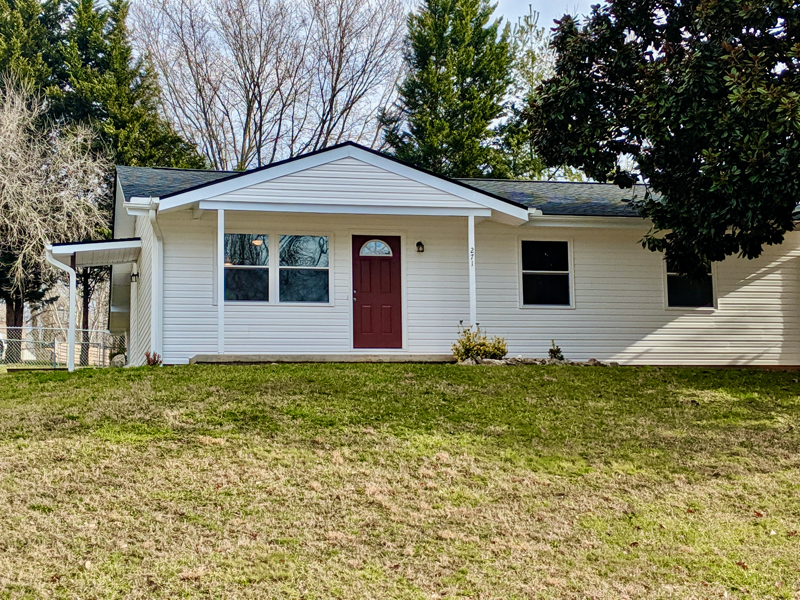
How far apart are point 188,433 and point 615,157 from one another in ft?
25.3

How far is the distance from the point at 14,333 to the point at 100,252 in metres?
9.63

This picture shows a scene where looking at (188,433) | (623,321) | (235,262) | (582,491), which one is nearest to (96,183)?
(235,262)

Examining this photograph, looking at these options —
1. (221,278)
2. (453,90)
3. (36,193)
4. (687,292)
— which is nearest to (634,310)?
(687,292)

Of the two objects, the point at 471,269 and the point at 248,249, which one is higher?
the point at 248,249

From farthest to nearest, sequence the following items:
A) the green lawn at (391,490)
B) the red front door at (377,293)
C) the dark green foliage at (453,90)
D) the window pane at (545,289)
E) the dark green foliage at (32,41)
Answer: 1. the dark green foliage at (453,90)
2. the dark green foliage at (32,41)
3. the window pane at (545,289)
4. the red front door at (377,293)
5. the green lawn at (391,490)

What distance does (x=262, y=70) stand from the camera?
28.6 meters

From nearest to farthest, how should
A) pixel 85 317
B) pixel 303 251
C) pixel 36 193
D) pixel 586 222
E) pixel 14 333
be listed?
pixel 303 251 → pixel 586 222 → pixel 14 333 → pixel 36 193 → pixel 85 317

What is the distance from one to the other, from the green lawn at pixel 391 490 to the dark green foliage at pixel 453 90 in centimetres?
1815

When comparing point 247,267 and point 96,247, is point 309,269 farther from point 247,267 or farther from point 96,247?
point 96,247

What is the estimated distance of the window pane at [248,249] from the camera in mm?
12883

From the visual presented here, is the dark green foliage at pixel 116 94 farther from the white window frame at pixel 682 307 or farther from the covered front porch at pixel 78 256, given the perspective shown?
the white window frame at pixel 682 307

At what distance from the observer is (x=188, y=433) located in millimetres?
7488

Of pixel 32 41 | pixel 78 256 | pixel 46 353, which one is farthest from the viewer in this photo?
pixel 32 41

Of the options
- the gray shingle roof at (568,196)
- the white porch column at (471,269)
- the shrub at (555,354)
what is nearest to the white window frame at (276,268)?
the white porch column at (471,269)
